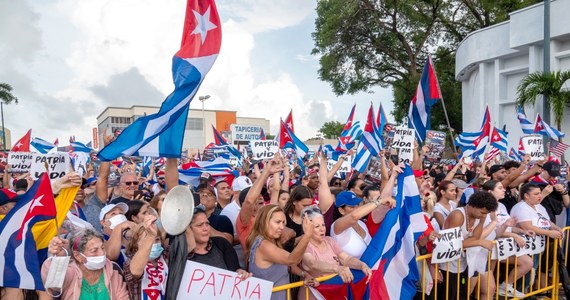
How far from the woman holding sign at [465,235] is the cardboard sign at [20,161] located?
702cm

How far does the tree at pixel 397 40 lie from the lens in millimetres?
28719

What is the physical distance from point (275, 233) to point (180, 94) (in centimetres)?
163

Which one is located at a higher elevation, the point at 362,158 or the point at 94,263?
the point at 362,158

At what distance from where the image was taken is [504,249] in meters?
5.30

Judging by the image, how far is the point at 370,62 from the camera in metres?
31.4

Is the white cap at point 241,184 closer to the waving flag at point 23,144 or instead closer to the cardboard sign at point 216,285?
the cardboard sign at point 216,285

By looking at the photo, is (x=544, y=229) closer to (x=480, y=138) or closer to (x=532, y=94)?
(x=480, y=138)

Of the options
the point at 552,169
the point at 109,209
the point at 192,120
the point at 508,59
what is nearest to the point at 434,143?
the point at 552,169

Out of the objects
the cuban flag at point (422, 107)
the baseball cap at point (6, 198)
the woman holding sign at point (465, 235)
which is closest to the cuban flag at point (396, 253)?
the woman holding sign at point (465, 235)

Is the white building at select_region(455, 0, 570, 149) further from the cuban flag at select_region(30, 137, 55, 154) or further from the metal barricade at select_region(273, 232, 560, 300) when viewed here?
the cuban flag at select_region(30, 137, 55, 154)

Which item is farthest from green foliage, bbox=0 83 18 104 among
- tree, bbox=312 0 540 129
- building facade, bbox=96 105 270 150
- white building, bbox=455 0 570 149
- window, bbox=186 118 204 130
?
white building, bbox=455 0 570 149

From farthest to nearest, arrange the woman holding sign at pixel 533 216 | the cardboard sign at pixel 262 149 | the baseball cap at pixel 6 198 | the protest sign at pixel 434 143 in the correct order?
the cardboard sign at pixel 262 149 → the protest sign at pixel 434 143 → the woman holding sign at pixel 533 216 → the baseball cap at pixel 6 198

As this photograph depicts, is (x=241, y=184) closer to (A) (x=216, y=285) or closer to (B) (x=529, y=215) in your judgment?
(A) (x=216, y=285)

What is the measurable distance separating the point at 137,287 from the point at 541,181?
6139 millimetres
